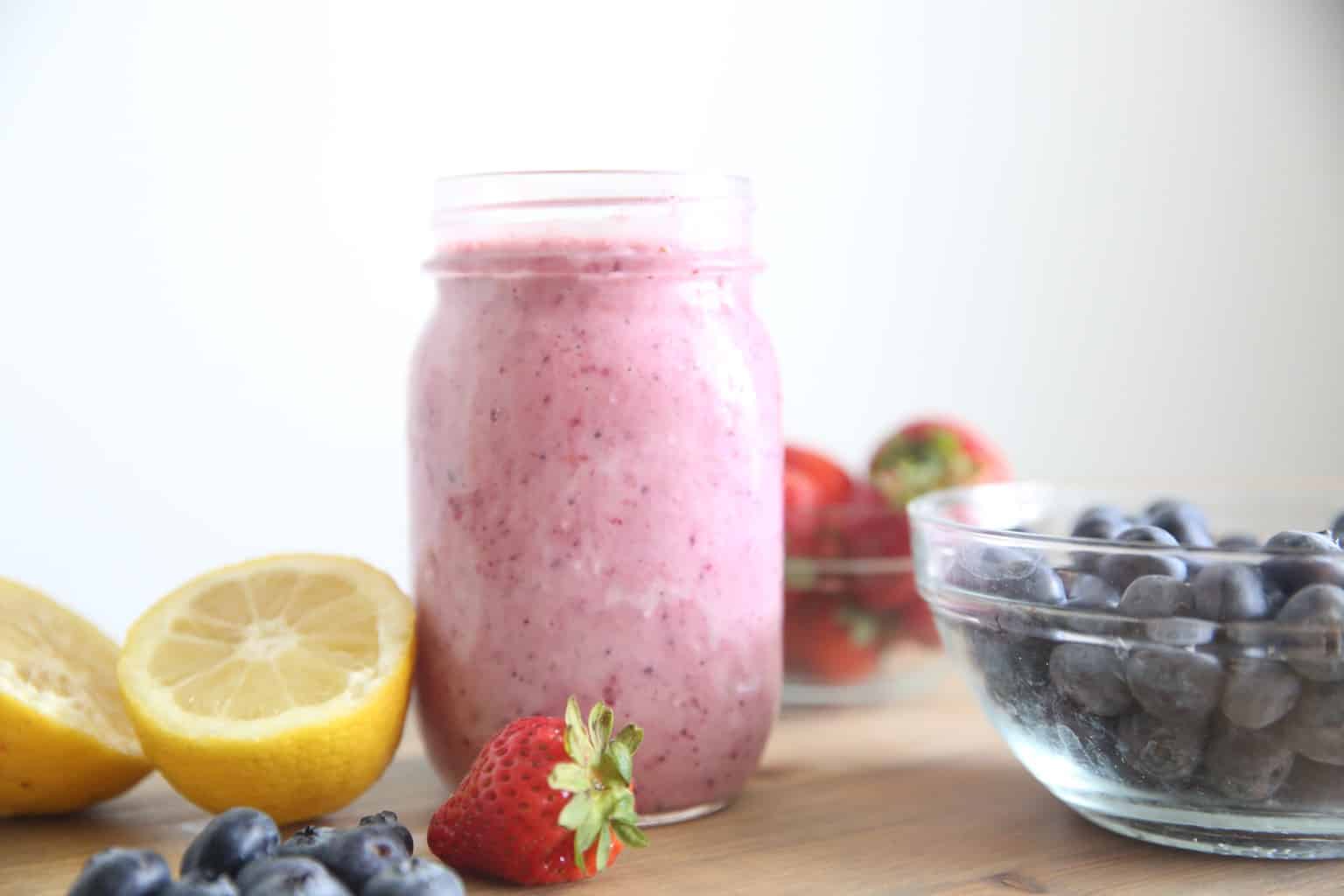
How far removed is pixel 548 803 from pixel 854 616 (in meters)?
0.55

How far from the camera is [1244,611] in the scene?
75 cm

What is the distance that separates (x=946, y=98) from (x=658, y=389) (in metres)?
0.88

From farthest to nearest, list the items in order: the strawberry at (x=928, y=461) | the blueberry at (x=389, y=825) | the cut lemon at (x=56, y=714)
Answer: the strawberry at (x=928, y=461) → the cut lemon at (x=56, y=714) → the blueberry at (x=389, y=825)

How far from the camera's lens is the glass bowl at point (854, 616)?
125 centimetres

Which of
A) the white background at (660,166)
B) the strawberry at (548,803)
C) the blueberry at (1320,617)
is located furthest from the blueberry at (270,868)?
the white background at (660,166)

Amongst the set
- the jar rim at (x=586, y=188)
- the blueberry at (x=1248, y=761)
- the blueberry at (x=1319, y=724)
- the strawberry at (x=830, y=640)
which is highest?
the jar rim at (x=586, y=188)

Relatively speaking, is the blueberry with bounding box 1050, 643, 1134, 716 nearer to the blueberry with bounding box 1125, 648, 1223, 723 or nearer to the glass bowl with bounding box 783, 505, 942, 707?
the blueberry with bounding box 1125, 648, 1223, 723

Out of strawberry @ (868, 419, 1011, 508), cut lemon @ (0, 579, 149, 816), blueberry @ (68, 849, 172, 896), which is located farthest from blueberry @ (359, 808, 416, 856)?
strawberry @ (868, 419, 1011, 508)

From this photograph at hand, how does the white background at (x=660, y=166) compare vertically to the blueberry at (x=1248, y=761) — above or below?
above

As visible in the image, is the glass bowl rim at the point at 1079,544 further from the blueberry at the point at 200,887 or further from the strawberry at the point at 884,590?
the blueberry at the point at 200,887

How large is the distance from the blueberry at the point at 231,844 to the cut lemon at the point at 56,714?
0.62 feet

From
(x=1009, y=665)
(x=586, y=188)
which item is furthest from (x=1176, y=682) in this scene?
(x=586, y=188)

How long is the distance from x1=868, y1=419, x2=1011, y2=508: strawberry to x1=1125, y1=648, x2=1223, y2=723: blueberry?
0.53m

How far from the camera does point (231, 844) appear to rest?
2.34ft
